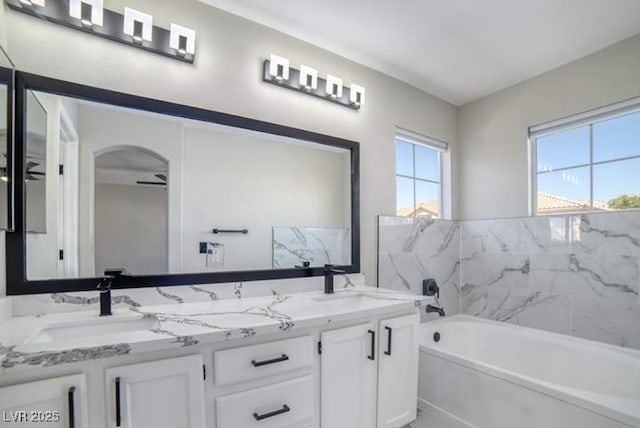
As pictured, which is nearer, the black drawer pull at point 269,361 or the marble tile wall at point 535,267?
the black drawer pull at point 269,361

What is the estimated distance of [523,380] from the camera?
166 centimetres

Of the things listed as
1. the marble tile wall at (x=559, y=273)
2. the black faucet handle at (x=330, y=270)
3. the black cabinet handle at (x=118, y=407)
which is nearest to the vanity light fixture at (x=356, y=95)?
the black faucet handle at (x=330, y=270)

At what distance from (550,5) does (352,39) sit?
112 centimetres

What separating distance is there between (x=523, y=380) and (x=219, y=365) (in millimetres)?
1572

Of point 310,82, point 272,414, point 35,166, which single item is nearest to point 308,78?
point 310,82

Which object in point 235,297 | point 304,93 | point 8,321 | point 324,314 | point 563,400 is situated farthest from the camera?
point 304,93

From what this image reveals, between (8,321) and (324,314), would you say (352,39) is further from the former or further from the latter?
(8,321)

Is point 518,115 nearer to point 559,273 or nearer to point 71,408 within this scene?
point 559,273

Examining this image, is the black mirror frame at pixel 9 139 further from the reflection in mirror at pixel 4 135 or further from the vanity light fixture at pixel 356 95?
the vanity light fixture at pixel 356 95

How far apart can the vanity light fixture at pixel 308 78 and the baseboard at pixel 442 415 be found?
88.4 inches

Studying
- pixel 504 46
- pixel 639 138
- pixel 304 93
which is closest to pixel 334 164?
pixel 304 93

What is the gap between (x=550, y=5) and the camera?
174 cm

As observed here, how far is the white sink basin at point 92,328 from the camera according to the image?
1166 mm

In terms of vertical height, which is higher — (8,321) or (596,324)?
(8,321)
